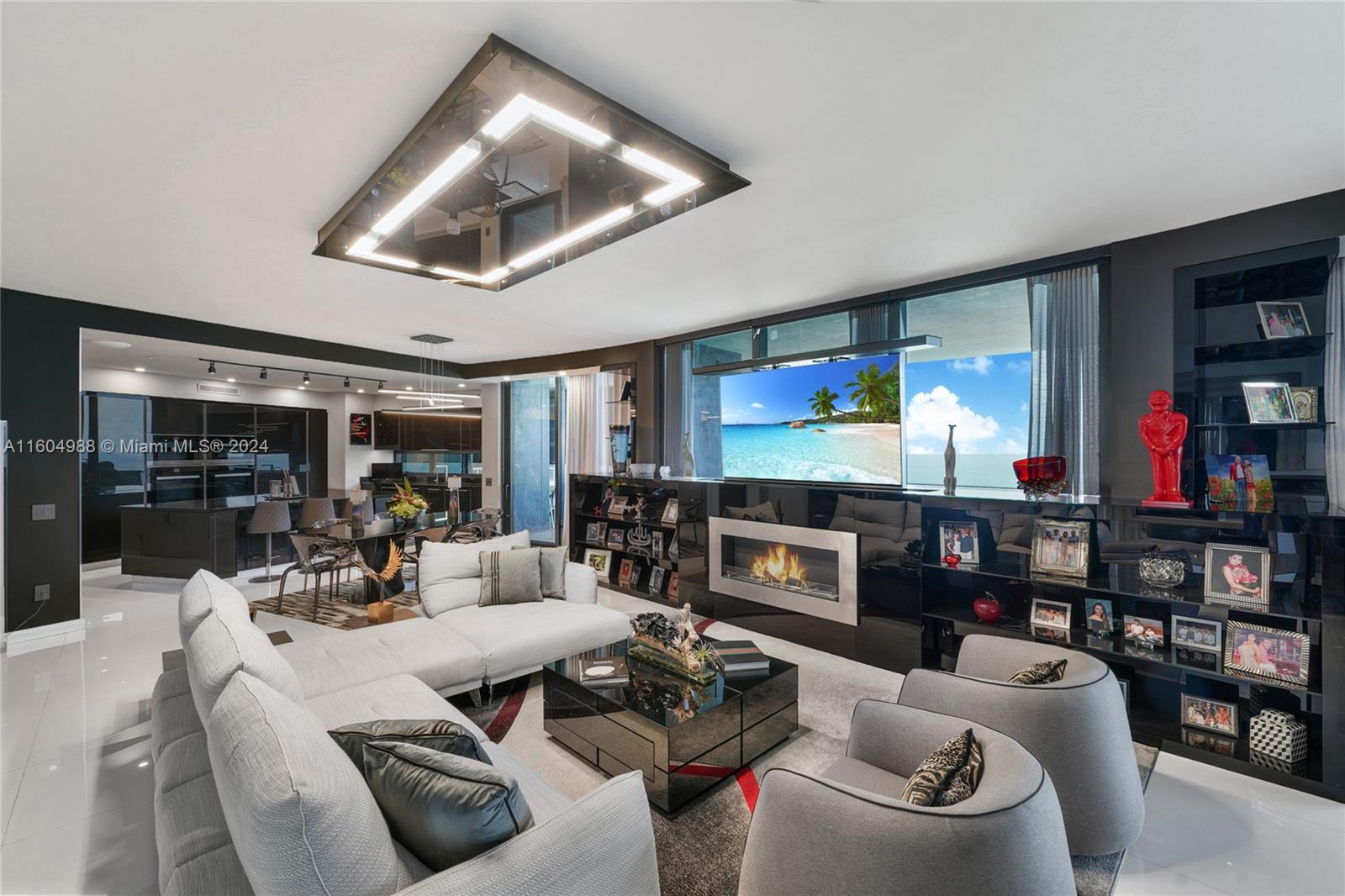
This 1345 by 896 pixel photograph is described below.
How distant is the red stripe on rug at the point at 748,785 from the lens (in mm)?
2320

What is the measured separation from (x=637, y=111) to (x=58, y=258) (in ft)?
12.8

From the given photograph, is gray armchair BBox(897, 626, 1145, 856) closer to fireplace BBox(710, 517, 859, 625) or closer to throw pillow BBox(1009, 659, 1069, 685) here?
throw pillow BBox(1009, 659, 1069, 685)

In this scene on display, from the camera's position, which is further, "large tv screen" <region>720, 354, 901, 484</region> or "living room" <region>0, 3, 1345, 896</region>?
"large tv screen" <region>720, 354, 901, 484</region>

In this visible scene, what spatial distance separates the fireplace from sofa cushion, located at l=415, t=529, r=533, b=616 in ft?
5.80

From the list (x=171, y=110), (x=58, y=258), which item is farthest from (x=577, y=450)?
(x=171, y=110)

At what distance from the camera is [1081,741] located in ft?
6.31

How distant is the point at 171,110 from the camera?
1974 millimetres

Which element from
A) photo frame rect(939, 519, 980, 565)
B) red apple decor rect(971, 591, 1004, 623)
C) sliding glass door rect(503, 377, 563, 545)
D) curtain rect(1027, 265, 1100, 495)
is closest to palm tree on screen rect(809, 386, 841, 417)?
photo frame rect(939, 519, 980, 565)

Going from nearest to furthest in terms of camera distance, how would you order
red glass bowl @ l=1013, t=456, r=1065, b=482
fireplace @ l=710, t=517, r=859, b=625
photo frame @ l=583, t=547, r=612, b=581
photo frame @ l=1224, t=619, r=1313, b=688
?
photo frame @ l=1224, t=619, r=1313, b=688 → red glass bowl @ l=1013, t=456, r=1065, b=482 → fireplace @ l=710, t=517, r=859, b=625 → photo frame @ l=583, t=547, r=612, b=581

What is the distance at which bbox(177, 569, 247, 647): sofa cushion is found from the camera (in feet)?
7.06

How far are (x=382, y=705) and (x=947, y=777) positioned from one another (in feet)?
6.62

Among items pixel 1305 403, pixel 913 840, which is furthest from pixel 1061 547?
pixel 913 840

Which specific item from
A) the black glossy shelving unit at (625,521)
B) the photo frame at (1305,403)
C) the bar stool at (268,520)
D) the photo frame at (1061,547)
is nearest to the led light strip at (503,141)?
the photo frame at (1061,547)

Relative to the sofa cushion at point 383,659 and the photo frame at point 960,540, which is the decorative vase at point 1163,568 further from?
the sofa cushion at point 383,659
